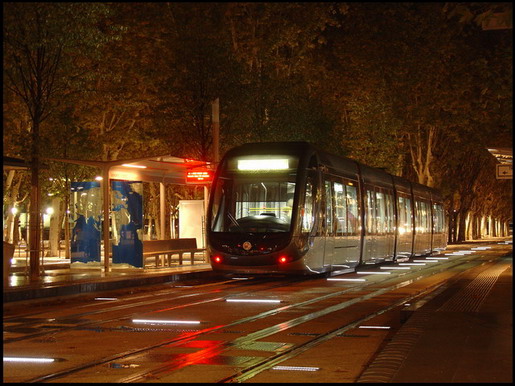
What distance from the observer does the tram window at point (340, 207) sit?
2494 cm

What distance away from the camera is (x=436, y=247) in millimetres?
43531

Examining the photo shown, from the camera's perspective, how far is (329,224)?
24156 millimetres

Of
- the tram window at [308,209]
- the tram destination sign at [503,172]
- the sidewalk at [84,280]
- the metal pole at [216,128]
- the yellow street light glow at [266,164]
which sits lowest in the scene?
the sidewalk at [84,280]

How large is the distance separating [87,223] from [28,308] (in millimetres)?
8236

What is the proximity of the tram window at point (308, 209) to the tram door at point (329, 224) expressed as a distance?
46.4 inches

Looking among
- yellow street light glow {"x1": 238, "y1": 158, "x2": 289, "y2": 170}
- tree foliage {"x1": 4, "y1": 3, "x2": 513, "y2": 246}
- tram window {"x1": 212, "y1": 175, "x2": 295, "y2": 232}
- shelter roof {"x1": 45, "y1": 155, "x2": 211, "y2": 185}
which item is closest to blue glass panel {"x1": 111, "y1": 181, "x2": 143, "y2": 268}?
shelter roof {"x1": 45, "y1": 155, "x2": 211, "y2": 185}

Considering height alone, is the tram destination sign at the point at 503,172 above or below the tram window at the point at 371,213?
above

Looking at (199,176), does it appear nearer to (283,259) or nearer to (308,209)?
(308,209)

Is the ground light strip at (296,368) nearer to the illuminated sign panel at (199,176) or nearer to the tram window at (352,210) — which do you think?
the tram window at (352,210)

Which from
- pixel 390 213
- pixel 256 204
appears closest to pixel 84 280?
pixel 256 204

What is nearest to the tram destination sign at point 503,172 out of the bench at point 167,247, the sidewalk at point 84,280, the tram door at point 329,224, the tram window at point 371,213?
the tram door at point 329,224

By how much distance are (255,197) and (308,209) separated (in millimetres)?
1392

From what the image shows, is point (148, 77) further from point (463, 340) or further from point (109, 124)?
point (463, 340)

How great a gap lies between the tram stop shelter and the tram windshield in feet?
10.6
